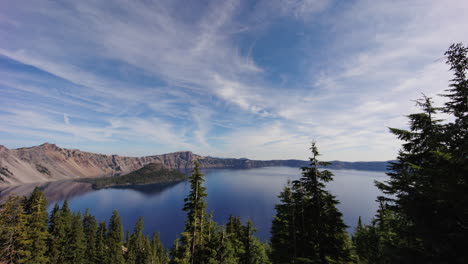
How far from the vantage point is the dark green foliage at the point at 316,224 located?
574 inches

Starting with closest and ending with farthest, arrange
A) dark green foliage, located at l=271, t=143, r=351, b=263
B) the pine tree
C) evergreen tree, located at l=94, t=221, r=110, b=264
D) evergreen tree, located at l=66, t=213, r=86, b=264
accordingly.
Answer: dark green foliage, located at l=271, t=143, r=351, b=263
the pine tree
evergreen tree, located at l=66, t=213, r=86, b=264
evergreen tree, located at l=94, t=221, r=110, b=264

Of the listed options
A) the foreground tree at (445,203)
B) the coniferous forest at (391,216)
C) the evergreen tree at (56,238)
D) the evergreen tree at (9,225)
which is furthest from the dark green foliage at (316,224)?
the evergreen tree at (56,238)

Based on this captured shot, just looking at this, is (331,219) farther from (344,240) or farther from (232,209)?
(232,209)

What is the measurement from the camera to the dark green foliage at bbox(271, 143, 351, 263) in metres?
14.6

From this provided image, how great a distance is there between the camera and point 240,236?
39031mm

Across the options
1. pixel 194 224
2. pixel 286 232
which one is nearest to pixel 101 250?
pixel 194 224

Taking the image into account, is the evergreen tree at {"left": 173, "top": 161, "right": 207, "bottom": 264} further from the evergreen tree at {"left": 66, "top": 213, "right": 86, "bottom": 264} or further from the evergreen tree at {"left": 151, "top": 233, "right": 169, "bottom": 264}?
the evergreen tree at {"left": 151, "top": 233, "right": 169, "bottom": 264}

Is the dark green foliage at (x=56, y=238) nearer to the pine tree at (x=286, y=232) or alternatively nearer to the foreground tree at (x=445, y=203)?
the pine tree at (x=286, y=232)

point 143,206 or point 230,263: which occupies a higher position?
point 230,263

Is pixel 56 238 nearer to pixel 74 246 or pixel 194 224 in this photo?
pixel 74 246

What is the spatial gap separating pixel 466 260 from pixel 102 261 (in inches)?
2968

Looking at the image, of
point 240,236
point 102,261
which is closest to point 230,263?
point 240,236

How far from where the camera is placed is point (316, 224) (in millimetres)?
15633

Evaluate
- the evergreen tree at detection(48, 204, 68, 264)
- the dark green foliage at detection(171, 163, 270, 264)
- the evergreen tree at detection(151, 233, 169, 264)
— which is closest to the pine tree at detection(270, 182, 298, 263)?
the dark green foliage at detection(171, 163, 270, 264)
